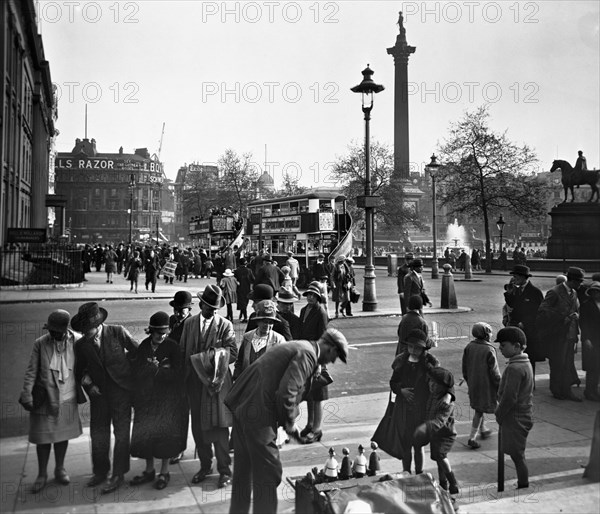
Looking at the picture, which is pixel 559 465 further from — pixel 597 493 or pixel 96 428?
pixel 96 428

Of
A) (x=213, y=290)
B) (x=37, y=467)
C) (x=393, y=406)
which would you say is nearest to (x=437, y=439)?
(x=393, y=406)

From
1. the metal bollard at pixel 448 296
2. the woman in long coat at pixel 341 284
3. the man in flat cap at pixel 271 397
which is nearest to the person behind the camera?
the man in flat cap at pixel 271 397

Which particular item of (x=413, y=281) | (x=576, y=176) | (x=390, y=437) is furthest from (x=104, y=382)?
(x=576, y=176)

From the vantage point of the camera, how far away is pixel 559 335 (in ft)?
25.3

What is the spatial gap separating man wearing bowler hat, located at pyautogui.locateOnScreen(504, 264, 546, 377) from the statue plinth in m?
30.1

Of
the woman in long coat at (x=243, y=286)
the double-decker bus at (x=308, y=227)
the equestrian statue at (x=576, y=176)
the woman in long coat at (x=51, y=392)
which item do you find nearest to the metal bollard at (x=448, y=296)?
the woman in long coat at (x=243, y=286)

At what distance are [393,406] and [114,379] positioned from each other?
8.07 ft

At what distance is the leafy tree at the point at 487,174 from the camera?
4278cm

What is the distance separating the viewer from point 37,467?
15.3 feet

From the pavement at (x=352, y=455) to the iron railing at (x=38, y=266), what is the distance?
253 millimetres

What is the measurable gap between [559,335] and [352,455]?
4.06 metres

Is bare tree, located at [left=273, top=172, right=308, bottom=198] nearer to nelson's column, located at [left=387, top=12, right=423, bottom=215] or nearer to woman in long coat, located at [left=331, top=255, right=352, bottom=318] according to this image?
nelson's column, located at [left=387, top=12, right=423, bottom=215]

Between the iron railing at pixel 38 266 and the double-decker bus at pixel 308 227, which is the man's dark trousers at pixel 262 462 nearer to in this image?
the iron railing at pixel 38 266

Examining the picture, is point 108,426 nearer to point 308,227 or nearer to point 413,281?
point 413,281
